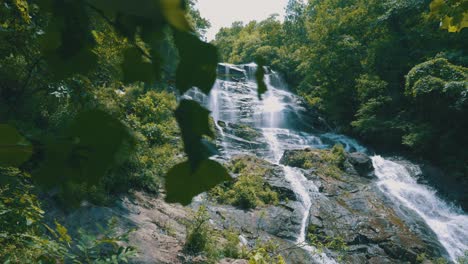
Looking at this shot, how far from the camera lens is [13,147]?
0.43 m

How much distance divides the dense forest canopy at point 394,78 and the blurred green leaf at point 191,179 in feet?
39.7

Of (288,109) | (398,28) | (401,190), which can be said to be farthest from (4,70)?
(398,28)

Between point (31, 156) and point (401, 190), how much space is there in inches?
507

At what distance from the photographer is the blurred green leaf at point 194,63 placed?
0.34 metres

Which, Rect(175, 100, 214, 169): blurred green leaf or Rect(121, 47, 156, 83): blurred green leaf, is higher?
Rect(121, 47, 156, 83): blurred green leaf

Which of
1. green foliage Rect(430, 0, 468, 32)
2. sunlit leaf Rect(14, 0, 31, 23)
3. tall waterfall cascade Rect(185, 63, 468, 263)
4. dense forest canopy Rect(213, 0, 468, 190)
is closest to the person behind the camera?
green foliage Rect(430, 0, 468, 32)

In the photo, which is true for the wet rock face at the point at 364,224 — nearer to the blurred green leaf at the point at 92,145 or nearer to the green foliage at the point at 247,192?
the green foliage at the point at 247,192

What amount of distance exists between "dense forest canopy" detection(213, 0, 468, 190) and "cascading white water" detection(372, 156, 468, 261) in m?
1.94

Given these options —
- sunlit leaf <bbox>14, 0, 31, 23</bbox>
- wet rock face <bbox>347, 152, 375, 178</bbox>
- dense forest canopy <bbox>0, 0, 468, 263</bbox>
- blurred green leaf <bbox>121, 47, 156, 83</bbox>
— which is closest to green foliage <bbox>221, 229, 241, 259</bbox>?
dense forest canopy <bbox>0, 0, 468, 263</bbox>

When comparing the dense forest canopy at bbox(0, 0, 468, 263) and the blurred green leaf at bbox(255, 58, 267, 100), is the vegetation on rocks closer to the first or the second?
the dense forest canopy at bbox(0, 0, 468, 263)

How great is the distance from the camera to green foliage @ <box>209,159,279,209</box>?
9094 millimetres

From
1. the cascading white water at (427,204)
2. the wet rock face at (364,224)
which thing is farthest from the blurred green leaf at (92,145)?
the cascading white water at (427,204)

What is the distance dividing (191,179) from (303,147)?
16.3 m

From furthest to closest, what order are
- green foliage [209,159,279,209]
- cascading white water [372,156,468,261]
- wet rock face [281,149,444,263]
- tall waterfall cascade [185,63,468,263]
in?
1. tall waterfall cascade [185,63,468,263]
2. cascading white water [372,156,468,261]
3. green foliage [209,159,279,209]
4. wet rock face [281,149,444,263]
